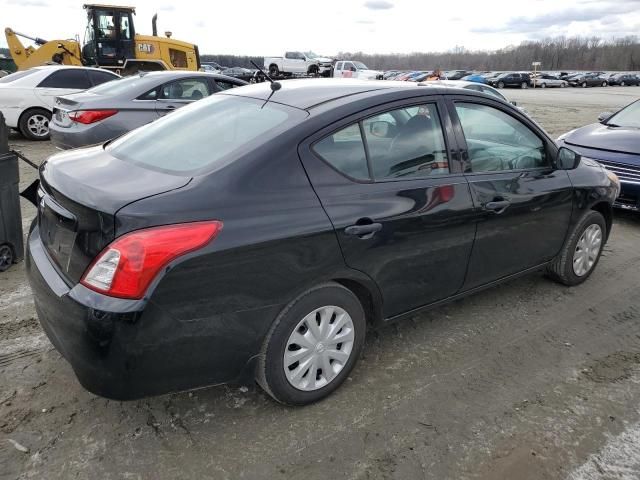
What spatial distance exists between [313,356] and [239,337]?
48cm

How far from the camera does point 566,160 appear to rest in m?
3.83

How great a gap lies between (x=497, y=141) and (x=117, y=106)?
18.2ft

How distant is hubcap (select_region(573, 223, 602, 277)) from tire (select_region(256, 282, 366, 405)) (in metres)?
2.35

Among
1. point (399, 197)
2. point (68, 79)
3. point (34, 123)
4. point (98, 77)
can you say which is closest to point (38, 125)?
point (34, 123)

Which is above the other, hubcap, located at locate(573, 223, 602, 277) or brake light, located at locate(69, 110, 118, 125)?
brake light, located at locate(69, 110, 118, 125)

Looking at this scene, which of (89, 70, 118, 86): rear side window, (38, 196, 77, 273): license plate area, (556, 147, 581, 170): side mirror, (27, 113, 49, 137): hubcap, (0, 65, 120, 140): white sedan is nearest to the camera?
(38, 196, 77, 273): license plate area

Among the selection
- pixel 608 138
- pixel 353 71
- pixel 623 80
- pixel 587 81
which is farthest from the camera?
pixel 623 80

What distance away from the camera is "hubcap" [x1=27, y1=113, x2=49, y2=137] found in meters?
10.3

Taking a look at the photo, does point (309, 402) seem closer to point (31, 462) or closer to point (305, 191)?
point (305, 191)

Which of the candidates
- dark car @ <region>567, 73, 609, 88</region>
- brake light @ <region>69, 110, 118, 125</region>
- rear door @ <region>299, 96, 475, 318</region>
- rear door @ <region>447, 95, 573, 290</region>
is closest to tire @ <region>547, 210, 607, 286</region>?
rear door @ <region>447, 95, 573, 290</region>

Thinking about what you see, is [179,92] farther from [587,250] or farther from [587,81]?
[587,81]

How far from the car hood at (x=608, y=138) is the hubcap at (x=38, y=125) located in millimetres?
9522

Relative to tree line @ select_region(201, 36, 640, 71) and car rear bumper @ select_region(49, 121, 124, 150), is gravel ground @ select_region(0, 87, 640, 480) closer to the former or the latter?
car rear bumper @ select_region(49, 121, 124, 150)

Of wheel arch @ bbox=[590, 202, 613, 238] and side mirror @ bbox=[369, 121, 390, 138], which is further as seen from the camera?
wheel arch @ bbox=[590, 202, 613, 238]
